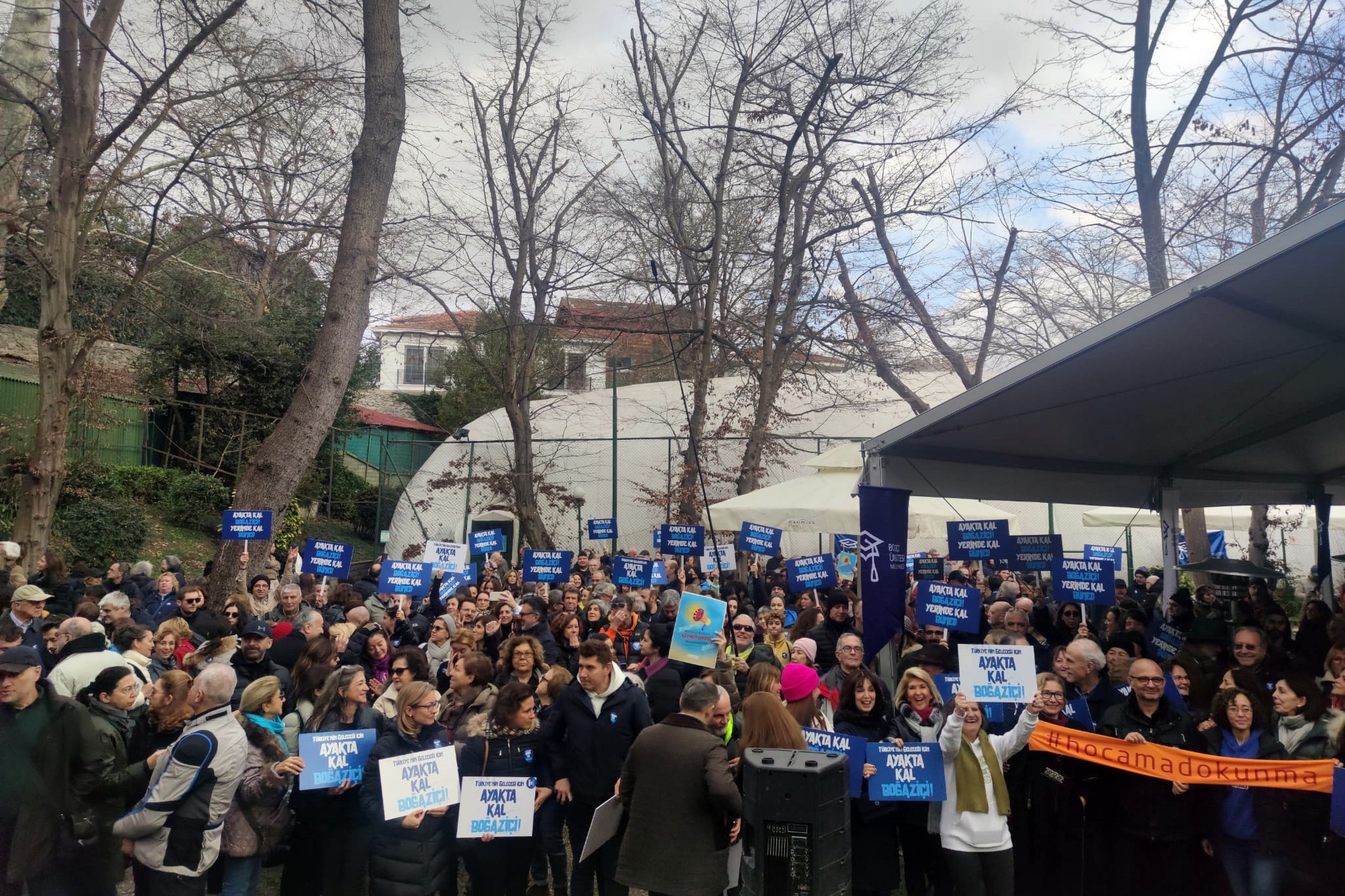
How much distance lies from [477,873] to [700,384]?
1265cm

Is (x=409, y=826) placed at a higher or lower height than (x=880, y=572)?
lower

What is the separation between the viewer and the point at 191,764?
4570 millimetres

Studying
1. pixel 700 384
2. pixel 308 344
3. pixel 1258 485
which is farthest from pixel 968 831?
pixel 308 344

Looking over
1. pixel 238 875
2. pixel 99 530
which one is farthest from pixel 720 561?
pixel 99 530

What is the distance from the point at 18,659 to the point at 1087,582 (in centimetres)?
924

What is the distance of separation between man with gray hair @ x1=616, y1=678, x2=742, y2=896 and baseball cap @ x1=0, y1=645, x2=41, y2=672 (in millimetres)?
2978

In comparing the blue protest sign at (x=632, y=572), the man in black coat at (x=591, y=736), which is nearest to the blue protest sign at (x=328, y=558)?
the blue protest sign at (x=632, y=572)

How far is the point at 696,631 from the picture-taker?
6.87m

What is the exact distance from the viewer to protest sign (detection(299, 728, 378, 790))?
5.02m

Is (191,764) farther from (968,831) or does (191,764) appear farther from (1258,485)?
(1258,485)

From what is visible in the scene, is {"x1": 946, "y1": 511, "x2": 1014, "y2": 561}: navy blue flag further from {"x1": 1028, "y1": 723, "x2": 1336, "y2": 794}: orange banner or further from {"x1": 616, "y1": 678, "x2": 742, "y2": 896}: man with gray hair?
{"x1": 616, "y1": 678, "x2": 742, "y2": 896}: man with gray hair

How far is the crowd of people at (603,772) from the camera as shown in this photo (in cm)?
470

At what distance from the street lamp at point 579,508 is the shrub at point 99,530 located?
8.49 meters

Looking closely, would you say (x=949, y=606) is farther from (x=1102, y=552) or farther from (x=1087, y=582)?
(x=1102, y=552)
